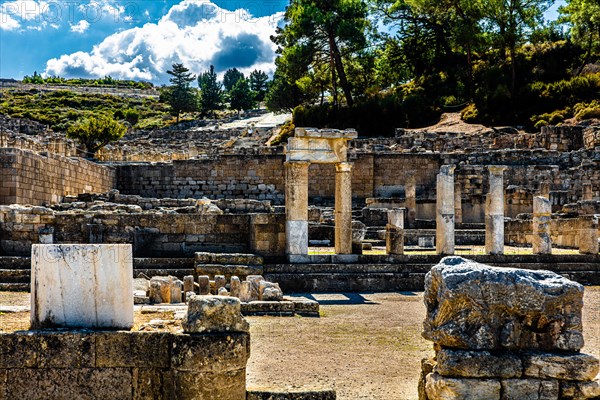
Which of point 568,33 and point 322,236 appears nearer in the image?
point 322,236

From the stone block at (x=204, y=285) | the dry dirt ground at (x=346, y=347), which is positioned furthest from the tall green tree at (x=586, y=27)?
the stone block at (x=204, y=285)

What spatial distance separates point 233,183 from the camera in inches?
1062

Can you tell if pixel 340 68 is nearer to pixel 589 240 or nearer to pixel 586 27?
pixel 586 27

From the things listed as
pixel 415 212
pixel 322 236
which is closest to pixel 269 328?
pixel 322 236

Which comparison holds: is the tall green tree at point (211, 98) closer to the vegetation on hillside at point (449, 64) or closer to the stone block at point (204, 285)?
the vegetation on hillside at point (449, 64)

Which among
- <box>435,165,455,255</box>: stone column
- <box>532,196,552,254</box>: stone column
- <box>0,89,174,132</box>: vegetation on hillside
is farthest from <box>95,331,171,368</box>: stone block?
<box>0,89,174,132</box>: vegetation on hillside

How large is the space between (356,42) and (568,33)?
14128 mm

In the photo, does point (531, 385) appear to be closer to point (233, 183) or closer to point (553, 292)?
point (553, 292)

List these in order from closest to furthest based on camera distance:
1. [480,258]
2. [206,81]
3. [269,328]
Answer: [269,328]
[480,258]
[206,81]

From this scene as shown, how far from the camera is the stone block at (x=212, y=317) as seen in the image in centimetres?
530

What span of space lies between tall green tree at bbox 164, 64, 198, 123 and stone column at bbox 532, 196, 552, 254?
60.7 metres

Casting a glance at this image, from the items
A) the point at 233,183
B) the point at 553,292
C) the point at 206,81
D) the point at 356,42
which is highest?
the point at 206,81

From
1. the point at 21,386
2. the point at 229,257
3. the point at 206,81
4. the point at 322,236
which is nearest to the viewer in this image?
the point at 21,386

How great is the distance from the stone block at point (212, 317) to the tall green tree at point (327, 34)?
115 feet
